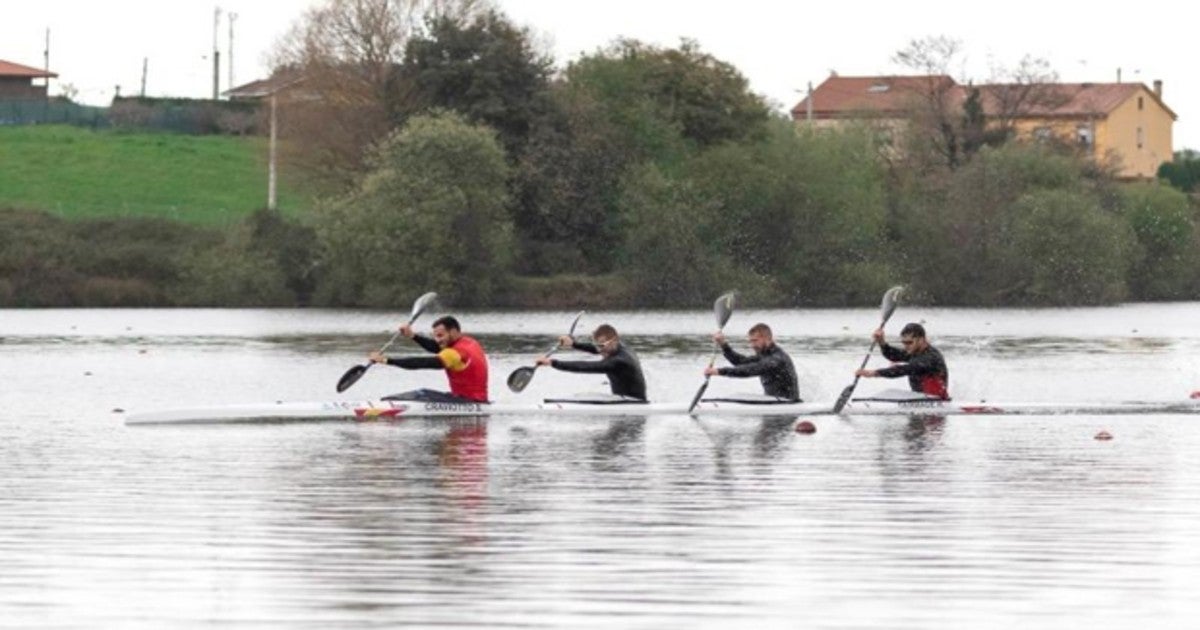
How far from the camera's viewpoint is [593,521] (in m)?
18.4

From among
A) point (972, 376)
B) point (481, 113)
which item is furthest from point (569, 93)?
point (972, 376)

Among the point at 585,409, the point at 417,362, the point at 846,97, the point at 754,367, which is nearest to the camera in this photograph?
the point at 417,362

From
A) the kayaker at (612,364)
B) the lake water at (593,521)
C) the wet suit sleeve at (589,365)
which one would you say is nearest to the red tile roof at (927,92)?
the lake water at (593,521)

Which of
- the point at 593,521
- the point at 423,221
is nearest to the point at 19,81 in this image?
the point at 423,221

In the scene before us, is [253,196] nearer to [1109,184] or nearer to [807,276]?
[807,276]

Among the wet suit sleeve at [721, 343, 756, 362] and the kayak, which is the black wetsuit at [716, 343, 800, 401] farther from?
the kayak

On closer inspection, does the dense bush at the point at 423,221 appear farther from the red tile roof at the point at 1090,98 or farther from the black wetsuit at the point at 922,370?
the black wetsuit at the point at 922,370

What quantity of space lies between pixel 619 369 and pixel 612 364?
0.70 ft

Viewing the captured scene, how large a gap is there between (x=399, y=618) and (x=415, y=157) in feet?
206

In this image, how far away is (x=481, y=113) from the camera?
79.7 metres

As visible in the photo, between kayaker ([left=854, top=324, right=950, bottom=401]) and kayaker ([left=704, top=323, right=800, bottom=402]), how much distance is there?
90 cm

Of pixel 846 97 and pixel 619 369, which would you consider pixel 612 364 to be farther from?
pixel 846 97

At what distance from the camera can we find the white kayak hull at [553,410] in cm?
2859

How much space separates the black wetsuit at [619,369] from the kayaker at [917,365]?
250cm
